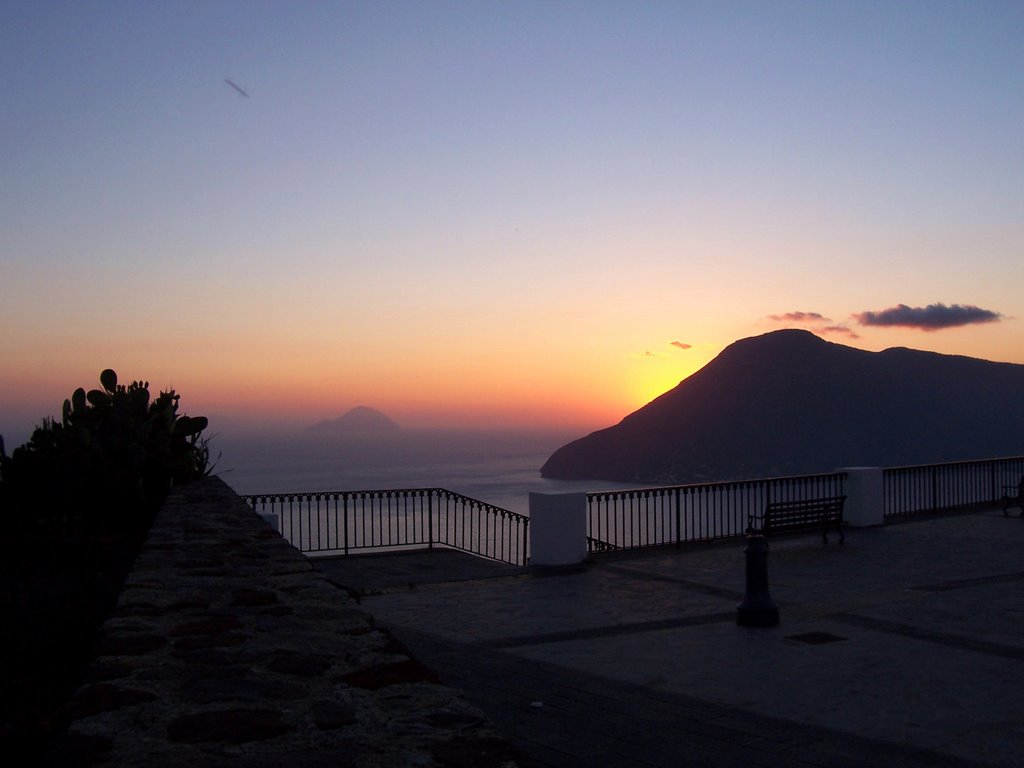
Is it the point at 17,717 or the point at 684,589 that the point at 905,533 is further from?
the point at 17,717

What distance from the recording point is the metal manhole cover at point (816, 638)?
321 inches

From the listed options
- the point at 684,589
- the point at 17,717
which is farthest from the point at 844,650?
the point at 17,717

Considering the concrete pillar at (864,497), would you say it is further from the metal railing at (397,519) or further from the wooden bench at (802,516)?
the metal railing at (397,519)

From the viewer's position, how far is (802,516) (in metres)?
14.0

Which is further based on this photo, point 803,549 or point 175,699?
point 803,549

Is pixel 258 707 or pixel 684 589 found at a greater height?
pixel 258 707

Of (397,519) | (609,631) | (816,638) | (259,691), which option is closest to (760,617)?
(816,638)

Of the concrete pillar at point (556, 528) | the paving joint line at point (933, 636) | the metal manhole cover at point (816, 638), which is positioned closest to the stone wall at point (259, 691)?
the metal manhole cover at point (816, 638)

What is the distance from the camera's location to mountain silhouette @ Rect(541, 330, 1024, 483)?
118938 mm

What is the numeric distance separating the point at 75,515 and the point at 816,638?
809 centimetres

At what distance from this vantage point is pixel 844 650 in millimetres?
7816

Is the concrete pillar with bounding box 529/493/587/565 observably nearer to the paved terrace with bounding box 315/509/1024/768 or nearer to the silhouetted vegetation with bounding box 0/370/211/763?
the paved terrace with bounding box 315/509/1024/768

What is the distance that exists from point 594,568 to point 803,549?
3.61m

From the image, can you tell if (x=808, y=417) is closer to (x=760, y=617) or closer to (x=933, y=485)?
(x=933, y=485)
